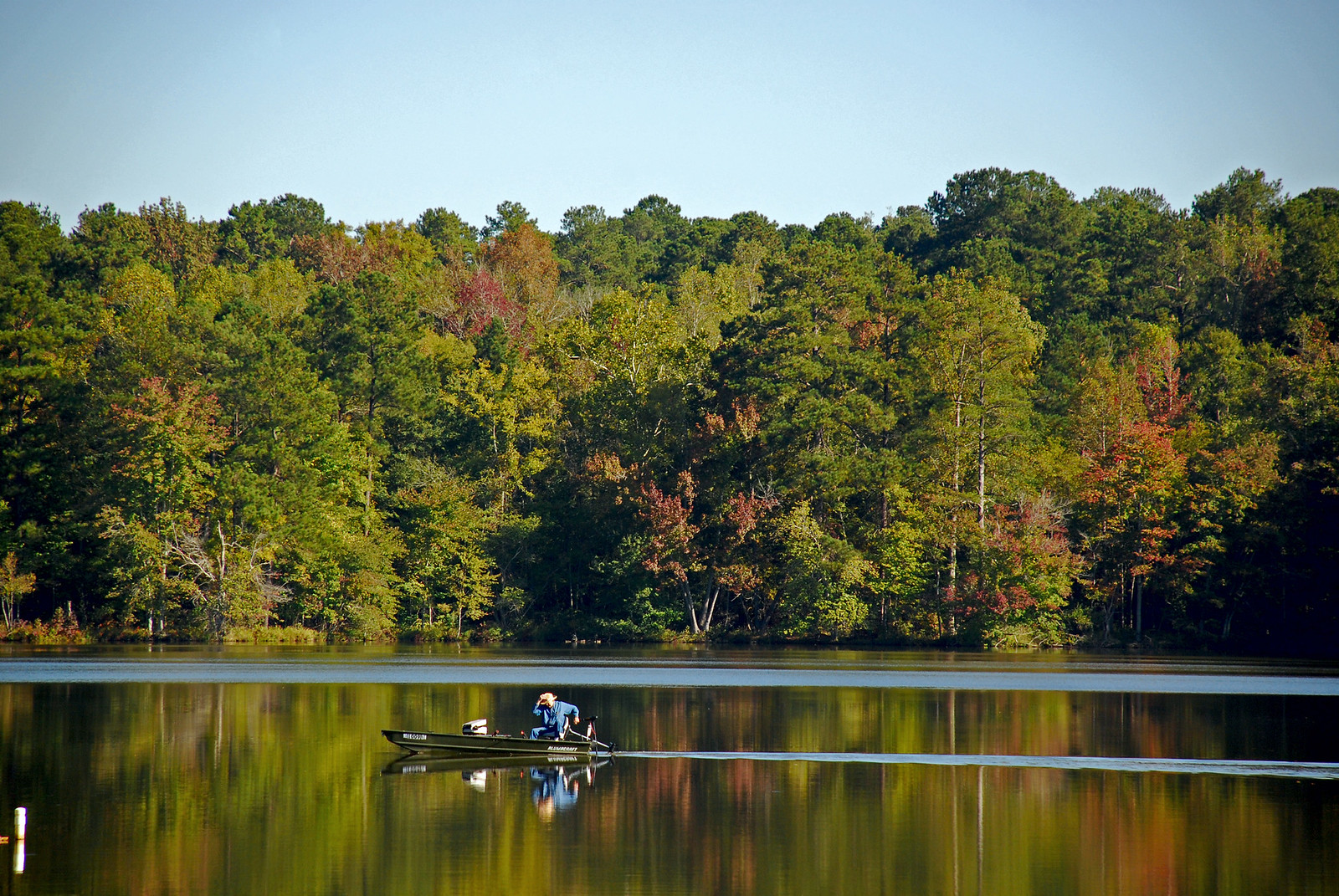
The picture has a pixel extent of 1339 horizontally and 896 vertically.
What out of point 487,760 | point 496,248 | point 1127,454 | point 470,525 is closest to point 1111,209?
point 1127,454

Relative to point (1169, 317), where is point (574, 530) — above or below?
below

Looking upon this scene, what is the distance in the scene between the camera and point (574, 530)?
2891 inches

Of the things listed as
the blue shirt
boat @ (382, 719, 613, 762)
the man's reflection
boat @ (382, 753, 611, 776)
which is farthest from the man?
the man's reflection

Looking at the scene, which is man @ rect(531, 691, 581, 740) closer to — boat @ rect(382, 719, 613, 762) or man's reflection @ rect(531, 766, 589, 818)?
boat @ rect(382, 719, 613, 762)

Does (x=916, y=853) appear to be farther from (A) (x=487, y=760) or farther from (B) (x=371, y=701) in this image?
(B) (x=371, y=701)

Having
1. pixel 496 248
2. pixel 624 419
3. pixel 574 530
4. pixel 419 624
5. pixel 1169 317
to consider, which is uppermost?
pixel 496 248

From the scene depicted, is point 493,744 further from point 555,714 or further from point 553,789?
point 553,789

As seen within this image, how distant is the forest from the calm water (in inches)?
863

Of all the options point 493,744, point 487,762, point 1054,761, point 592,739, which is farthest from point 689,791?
point 1054,761

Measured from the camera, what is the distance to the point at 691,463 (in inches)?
2785

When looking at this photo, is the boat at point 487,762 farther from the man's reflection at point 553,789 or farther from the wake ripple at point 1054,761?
the wake ripple at point 1054,761

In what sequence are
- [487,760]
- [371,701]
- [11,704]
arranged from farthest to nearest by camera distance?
[371,701]
[11,704]
[487,760]

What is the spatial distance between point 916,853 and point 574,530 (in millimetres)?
55119

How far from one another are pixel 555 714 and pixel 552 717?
10 cm
